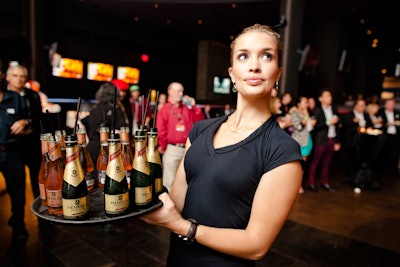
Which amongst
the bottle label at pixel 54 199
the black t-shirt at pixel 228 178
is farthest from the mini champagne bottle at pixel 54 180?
the black t-shirt at pixel 228 178

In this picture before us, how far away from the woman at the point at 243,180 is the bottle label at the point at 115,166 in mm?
183

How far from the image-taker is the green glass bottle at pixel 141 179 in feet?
3.35

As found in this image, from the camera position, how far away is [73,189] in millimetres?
971

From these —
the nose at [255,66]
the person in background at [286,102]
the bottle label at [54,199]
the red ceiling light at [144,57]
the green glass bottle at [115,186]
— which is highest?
A: the red ceiling light at [144,57]

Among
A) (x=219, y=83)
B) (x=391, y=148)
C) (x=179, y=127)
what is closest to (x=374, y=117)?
(x=391, y=148)

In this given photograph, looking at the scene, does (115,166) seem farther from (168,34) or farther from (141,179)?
(168,34)

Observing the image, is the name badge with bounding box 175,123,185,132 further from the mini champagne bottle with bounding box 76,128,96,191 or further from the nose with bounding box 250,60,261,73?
the nose with bounding box 250,60,261,73

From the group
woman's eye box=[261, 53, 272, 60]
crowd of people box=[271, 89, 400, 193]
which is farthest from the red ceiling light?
woman's eye box=[261, 53, 272, 60]

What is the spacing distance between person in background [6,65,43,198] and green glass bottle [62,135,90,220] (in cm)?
207

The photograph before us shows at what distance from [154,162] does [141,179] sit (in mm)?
169

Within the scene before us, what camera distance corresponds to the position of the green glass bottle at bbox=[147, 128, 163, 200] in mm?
1195

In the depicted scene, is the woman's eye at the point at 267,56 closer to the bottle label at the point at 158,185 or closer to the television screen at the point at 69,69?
the bottle label at the point at 158,185

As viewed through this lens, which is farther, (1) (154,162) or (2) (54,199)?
A: (1) (154,162)

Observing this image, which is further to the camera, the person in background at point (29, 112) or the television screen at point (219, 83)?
the person in background at point (29, 112)
